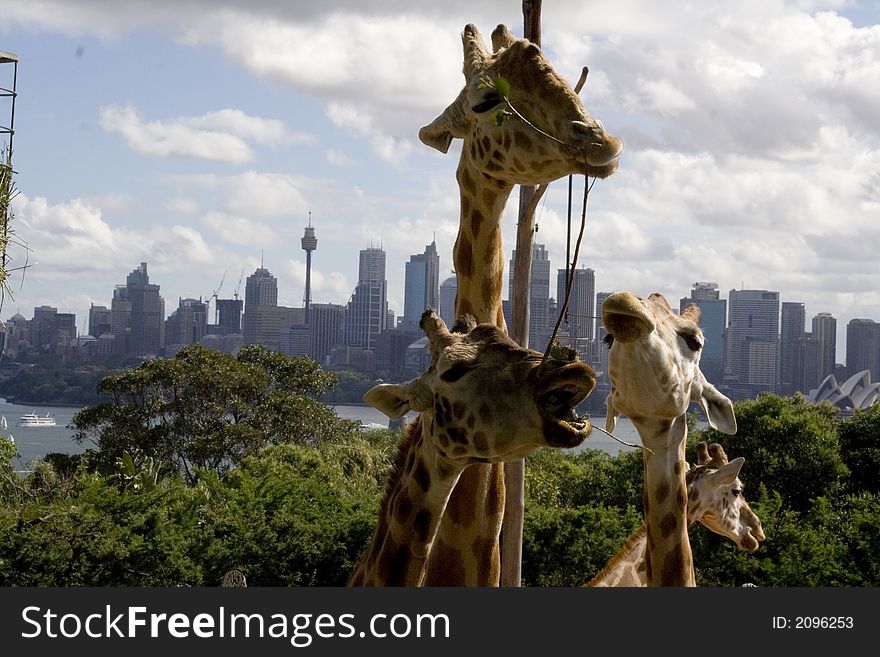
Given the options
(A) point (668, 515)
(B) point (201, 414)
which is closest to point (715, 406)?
(A) point (668, 515)

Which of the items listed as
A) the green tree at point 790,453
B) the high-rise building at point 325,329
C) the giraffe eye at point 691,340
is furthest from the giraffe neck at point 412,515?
the high-rise building at point 325,329

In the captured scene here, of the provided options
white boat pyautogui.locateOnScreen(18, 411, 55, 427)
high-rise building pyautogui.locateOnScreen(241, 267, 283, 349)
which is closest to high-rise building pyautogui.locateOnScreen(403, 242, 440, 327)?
high-rise building pyautogui.locateOnScreen(241, 267, 283, 349)

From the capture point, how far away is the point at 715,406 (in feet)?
19.7

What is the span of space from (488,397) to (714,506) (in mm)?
3987

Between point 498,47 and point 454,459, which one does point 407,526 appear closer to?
point 454,459

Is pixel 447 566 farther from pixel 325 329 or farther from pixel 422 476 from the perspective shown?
pixel 325 329

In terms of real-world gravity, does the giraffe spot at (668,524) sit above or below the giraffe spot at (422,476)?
below

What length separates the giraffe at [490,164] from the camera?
15.6 feet

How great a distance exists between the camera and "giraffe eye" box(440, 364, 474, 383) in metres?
4.23

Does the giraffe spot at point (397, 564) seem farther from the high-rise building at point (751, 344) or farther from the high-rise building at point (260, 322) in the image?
the high-rise building at point (260, 322)

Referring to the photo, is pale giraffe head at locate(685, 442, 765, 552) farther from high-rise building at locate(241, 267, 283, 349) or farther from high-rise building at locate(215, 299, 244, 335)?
high-rise building at locate(215, 299, 244, 335)

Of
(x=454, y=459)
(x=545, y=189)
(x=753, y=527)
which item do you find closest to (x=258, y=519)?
(x=753, y=527)

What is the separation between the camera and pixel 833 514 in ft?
53.1

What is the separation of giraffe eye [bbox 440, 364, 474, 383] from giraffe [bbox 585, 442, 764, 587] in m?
3.01
